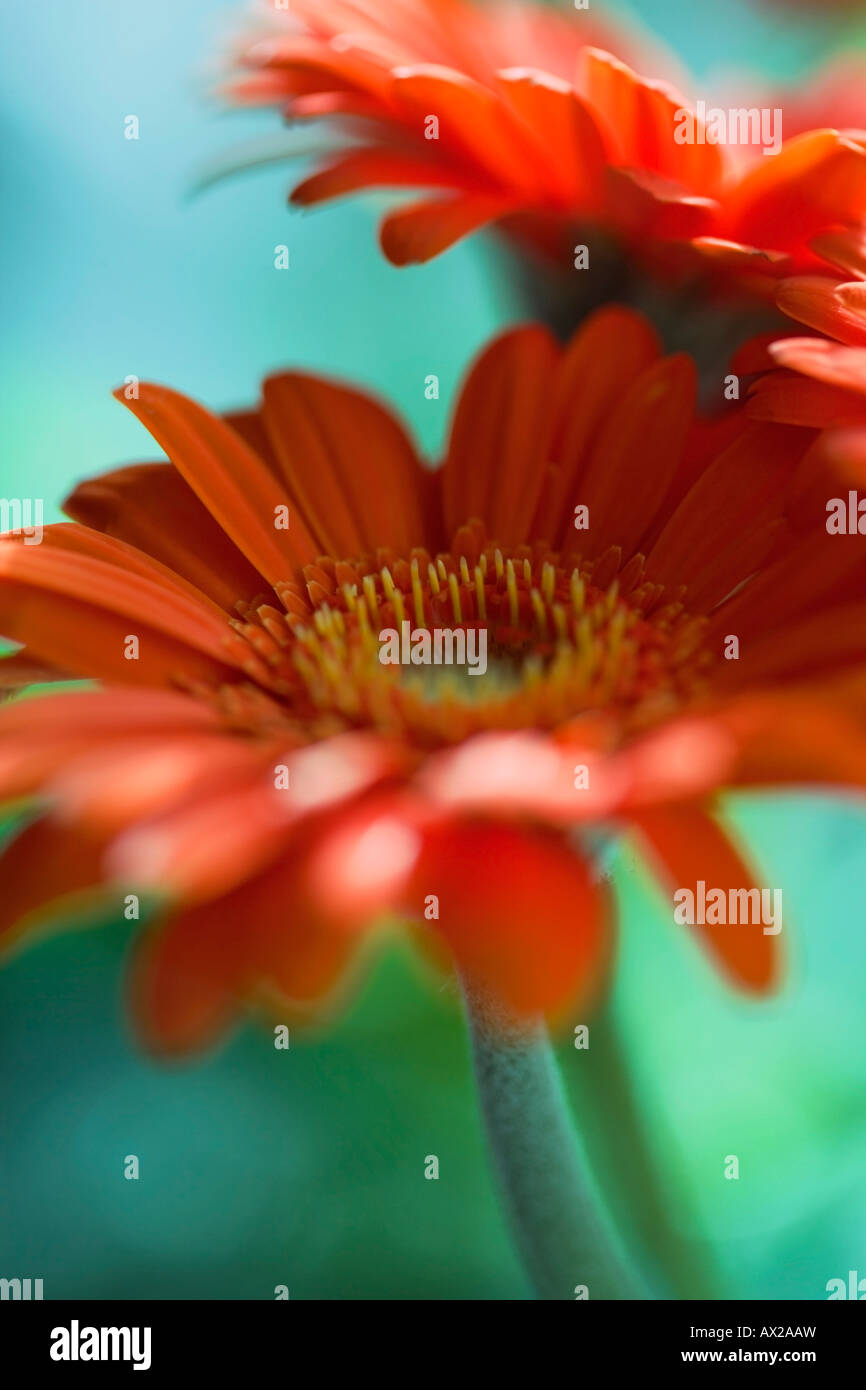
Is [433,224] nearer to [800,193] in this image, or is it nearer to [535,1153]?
[800,193]

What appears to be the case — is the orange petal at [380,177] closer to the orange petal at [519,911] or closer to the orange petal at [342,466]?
the orange petal at [342,466]

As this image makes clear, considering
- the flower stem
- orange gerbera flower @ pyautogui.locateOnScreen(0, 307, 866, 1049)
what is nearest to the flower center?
orange gerbera flower @ pyautogui.locateOnScreen(0, 307, 866, 1049)

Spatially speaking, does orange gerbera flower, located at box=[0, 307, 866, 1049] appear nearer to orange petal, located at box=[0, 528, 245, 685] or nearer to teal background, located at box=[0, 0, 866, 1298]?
orange petal, located at box=[0, 528, 245, 685]

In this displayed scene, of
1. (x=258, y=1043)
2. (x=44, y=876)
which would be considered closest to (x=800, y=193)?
(x=44, y=876)

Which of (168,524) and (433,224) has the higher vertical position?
(433,224)

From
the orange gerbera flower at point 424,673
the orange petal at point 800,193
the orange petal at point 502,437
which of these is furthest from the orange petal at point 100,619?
the orange petal at point 800,193

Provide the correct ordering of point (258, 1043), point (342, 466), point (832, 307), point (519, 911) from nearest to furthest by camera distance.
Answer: point (519, 911), point (832, 307), point (342, 466), point (258, 1043)
